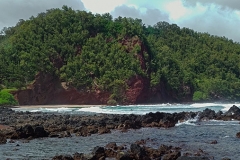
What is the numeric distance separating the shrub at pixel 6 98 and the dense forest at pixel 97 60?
15.3ft

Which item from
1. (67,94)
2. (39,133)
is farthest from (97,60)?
(39,133)

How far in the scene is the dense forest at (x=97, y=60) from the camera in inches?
3127

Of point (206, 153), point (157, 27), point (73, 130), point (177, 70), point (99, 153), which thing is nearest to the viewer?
point (99, 153)

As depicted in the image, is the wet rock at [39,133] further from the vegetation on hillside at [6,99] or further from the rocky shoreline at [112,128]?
the vegetation on hillside at [6,99]

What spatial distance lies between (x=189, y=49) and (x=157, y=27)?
79.9 feet

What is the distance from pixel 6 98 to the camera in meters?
66.5

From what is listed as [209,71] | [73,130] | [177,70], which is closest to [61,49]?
[177,70]

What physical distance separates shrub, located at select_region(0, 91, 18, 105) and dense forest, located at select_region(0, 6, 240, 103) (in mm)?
4674

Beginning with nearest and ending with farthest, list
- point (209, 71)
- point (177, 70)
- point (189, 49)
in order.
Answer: point (177, 70) < point (209, 71) < point (189, 49)

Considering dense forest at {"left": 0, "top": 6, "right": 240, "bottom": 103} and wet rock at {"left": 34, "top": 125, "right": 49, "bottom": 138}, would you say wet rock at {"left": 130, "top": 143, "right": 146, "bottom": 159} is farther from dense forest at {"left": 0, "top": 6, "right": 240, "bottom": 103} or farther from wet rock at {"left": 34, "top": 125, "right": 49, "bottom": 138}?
dense forest at {"left": 0, "top": 6, "right": 240, "bottom": 103}

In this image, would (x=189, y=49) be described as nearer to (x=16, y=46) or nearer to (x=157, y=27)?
(x=157, y=27)

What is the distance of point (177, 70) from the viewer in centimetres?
10688

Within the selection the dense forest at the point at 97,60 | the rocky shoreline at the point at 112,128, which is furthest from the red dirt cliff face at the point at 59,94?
the rocky shoreline at the point at 112,128

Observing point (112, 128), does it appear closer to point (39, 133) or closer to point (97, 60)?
point (39, 133)
